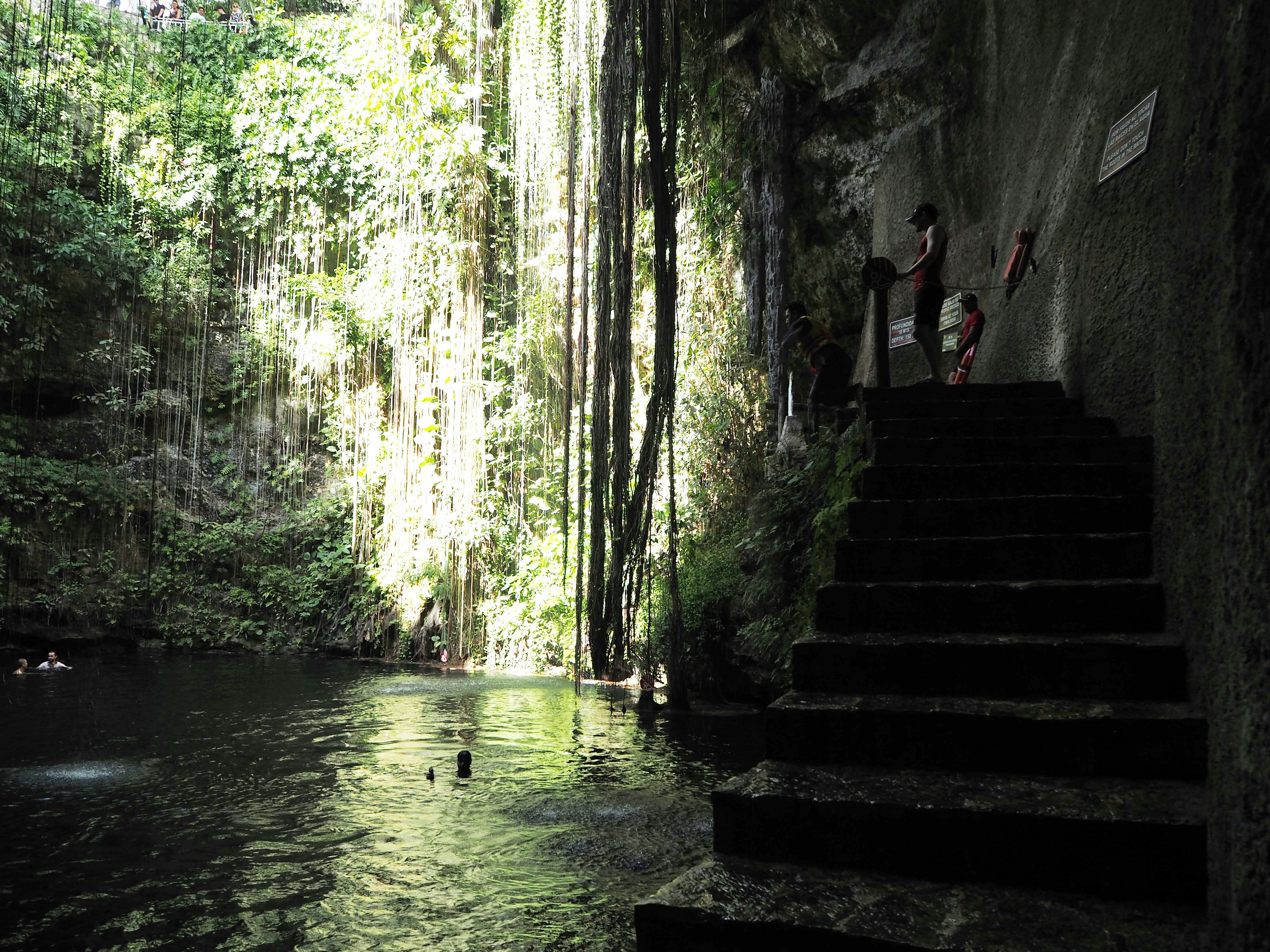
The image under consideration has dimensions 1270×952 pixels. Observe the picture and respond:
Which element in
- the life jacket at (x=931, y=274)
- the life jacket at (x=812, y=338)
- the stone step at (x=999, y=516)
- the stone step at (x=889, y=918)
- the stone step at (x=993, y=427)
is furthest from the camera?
the life jacket at (x=812, y=338)

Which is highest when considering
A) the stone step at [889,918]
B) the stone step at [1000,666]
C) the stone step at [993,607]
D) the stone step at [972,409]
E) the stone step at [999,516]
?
the stone step at [972,409]

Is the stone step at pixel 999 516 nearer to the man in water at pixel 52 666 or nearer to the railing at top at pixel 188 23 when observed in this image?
the man in water at pixel 52 666

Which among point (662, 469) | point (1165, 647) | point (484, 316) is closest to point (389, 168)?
point (484, 316)

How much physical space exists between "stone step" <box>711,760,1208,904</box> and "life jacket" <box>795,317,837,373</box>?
5274mm

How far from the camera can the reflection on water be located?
3.28 m

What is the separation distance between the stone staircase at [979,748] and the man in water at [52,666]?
37.5 ft

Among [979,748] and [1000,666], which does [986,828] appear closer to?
[979,748]

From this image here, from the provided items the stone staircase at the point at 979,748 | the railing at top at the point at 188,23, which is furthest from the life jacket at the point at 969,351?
the railing at top at the point at 188,23

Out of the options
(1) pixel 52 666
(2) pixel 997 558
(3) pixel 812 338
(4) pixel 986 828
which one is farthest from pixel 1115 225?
(1) pixel 52 666

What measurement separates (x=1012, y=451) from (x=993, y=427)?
0.29 meters

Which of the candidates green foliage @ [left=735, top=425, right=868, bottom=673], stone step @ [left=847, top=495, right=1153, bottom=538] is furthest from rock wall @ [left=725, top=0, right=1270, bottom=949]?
green foliage @ [left=735, top=425, right=868, bottom=673]

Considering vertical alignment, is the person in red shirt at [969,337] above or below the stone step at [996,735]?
above

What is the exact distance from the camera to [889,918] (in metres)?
2.01

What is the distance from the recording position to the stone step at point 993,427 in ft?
13.8
